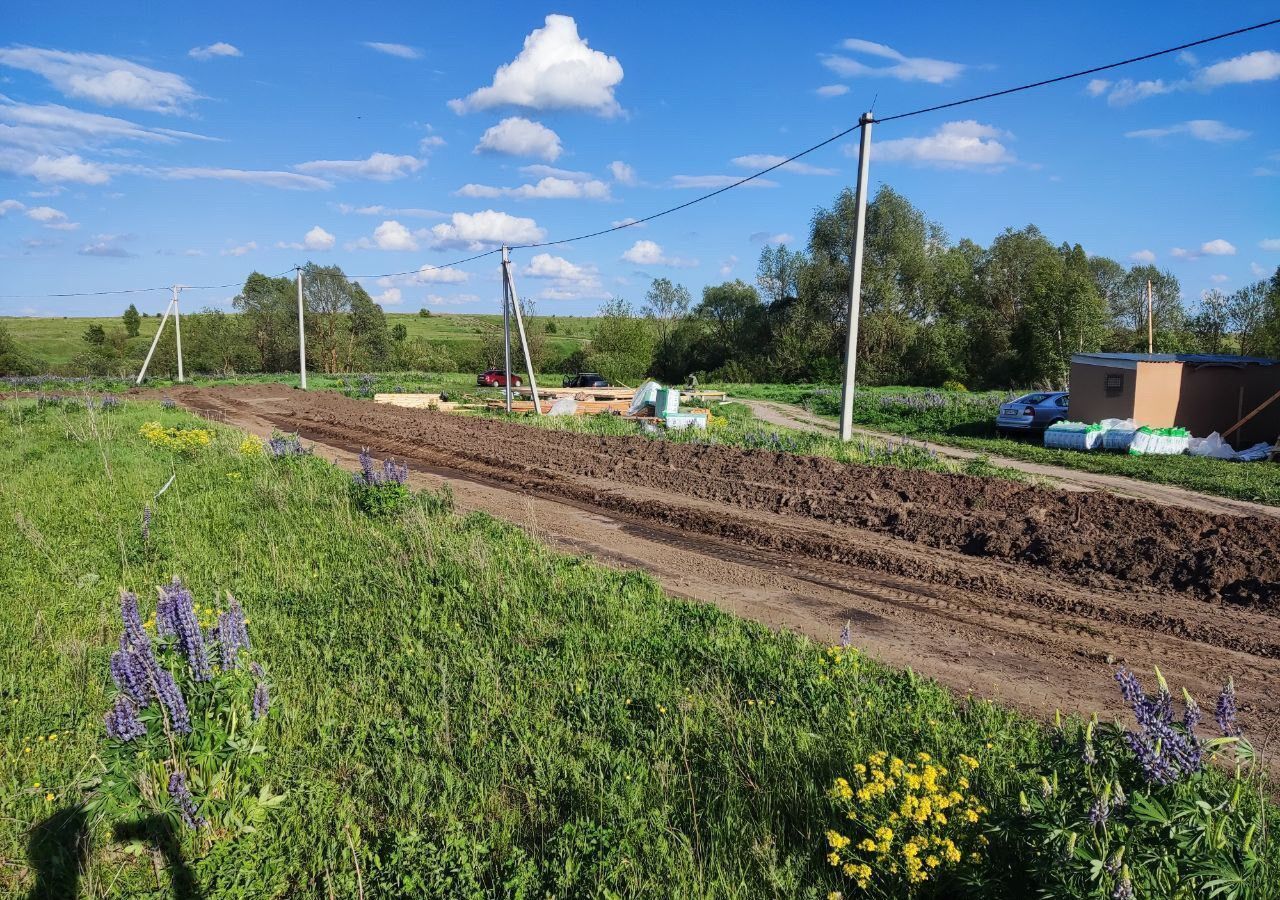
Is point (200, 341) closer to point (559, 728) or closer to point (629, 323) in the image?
point (629, 323)

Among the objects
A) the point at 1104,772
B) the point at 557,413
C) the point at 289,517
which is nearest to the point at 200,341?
the point at 557,413

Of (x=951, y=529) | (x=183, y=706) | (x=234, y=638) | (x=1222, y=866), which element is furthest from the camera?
(x=951, y=529)

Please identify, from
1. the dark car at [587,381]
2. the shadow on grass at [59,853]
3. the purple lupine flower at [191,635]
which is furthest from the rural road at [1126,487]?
the dark car at [587,381]

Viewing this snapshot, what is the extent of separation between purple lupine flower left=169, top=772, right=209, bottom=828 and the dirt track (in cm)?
458

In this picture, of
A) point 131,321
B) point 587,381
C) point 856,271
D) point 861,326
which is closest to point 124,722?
point 856,271

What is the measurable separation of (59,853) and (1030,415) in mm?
24555

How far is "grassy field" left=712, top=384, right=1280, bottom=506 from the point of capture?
14.3 m

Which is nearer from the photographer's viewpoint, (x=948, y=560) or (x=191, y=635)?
(x=191, y=635)

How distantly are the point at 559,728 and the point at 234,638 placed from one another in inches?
75.9

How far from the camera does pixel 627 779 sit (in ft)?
13.6

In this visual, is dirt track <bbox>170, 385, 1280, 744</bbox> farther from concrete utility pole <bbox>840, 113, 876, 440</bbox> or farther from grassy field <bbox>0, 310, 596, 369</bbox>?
grassy field <bbox>0, 310, 596, 369</bbox>

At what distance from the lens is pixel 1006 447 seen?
2003cm

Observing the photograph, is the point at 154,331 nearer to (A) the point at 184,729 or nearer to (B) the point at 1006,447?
(B) the point at 1006,447

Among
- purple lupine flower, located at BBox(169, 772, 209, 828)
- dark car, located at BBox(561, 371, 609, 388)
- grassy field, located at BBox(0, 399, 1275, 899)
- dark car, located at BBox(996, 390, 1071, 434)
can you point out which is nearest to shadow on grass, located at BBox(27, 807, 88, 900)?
grassy field, located at BBox(0, 399, 1275, 899)
